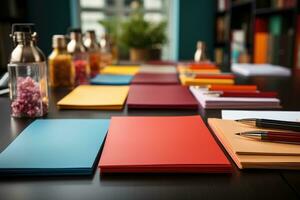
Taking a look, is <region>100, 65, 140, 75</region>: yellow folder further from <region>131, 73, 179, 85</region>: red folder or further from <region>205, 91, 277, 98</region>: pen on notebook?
<region>205, 91, 277, 98</region>: pen on notebook

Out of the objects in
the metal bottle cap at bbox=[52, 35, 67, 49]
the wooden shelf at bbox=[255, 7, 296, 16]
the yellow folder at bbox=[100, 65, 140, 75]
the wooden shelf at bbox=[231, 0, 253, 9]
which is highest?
the wooden shelf at bbox=[231, 0, 253, 9]

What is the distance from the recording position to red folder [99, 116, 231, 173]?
1.59 ft

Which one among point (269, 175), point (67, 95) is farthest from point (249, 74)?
point (269, 175)

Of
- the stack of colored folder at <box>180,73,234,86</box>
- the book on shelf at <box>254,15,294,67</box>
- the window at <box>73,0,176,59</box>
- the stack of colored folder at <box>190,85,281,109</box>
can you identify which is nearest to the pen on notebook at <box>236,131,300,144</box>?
the stack of colored folder at <box>190,85,281,109</box>

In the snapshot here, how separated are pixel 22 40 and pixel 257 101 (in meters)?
0.59

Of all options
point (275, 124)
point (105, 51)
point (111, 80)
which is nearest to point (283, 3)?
point (105, 51)

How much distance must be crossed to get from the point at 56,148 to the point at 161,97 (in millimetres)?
457

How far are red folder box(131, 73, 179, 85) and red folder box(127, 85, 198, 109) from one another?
0.12 metres

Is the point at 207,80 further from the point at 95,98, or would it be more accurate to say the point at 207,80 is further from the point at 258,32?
the point at 258,32

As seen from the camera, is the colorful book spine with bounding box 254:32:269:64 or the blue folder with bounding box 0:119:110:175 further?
the colorful book spine with bounding box 254:32:269:64

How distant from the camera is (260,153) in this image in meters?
0.52

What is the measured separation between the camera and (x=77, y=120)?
0.73 metres

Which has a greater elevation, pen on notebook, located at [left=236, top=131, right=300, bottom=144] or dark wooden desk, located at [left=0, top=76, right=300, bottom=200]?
pen on notebook, located at [left=236, top=131, right=300, bottom=144]

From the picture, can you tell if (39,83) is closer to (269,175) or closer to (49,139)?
(49,139)
